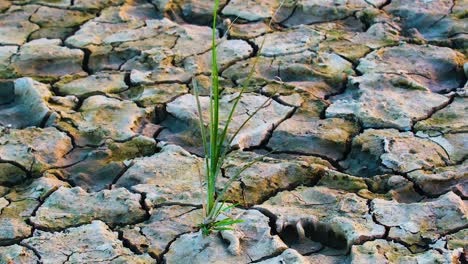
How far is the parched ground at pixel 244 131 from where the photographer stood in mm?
2721

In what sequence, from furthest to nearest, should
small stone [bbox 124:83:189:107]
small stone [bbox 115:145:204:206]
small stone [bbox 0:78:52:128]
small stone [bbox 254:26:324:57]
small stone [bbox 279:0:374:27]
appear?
small stone [bbox 279:0:374:27] < small stone [bbox 254:26:324:57] < small stone [bbox 124:83:189:107] < small stone [bbox 0:78:52:128] < small stone [bbox 115:145:204:206]

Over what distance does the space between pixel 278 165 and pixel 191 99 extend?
2.06ft

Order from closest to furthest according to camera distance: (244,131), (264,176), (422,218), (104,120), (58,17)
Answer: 1. (422,218)
2. (264,176)
3. (244,131)
4. (104,120)
5. (58,17)

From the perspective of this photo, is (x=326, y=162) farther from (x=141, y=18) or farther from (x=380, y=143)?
(x=141, y=18)

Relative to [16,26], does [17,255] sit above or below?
above

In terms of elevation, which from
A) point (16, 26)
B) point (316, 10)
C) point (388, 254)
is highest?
point (388, 254)

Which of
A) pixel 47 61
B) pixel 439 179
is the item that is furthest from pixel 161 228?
pixel 47 61

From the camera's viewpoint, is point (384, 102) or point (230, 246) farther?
point (384, 102)

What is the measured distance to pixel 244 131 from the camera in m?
3.34

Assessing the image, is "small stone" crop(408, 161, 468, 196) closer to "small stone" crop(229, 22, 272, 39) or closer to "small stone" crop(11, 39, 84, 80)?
"small stone" crop(229, 22, 272, 39)

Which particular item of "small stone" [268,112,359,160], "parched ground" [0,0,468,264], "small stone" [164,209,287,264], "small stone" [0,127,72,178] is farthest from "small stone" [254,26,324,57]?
"small stone" [164,209,287,264]

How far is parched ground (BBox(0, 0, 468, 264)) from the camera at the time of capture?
2721mm

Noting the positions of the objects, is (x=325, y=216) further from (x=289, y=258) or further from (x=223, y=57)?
(x=223, y=57)

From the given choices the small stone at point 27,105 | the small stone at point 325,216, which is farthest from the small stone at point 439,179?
the small stone at point 27,105
